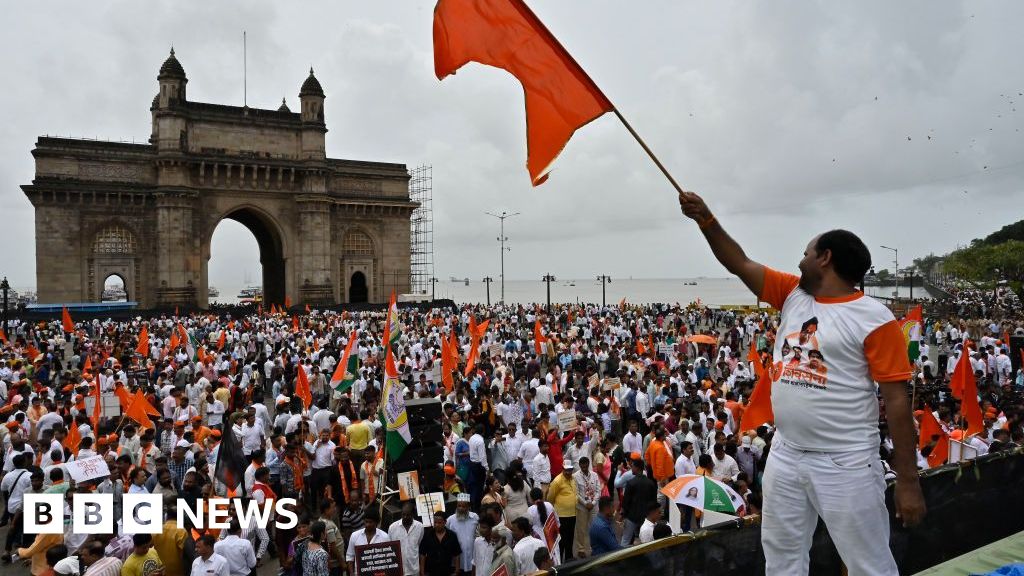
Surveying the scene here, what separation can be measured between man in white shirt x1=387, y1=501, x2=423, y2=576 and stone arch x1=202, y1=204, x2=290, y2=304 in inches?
1807

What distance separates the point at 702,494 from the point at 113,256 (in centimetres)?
4933

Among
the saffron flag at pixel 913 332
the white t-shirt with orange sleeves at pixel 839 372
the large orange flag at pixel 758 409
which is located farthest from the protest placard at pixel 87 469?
the saffron flag at pixel 913 332

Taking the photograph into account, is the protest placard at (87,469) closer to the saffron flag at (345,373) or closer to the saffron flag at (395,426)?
the saffron flag at (395,426)

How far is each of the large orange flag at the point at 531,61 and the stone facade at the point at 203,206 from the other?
47.5m

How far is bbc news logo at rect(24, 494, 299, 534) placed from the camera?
22.6 ft

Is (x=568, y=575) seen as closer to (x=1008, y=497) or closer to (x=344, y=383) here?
(x=1008, y=497)

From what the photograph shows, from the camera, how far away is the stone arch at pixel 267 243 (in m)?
48.6

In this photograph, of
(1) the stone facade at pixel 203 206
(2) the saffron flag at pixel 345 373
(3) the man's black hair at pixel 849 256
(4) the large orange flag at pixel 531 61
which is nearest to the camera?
(3) the man's black hair at pixel 849 256

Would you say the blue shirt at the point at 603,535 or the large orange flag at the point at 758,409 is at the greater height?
the large orange flag at the point at 758,409

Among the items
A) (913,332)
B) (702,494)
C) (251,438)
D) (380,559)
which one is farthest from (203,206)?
(702,494)

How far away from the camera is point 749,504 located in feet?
24.1

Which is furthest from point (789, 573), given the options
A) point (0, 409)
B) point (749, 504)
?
point (0, 409)

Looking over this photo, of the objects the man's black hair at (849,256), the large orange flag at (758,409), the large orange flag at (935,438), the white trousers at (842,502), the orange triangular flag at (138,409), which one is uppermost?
the man's black hair at (849,256)

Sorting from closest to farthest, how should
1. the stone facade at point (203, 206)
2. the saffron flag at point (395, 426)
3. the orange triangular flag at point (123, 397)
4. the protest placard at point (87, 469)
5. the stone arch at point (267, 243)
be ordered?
1. the protest placard at point (87, 469)
2. the saffron flag at point (395, 426)
3. the orange triangular flag at point (123, 397)
4. the stone facade at point (203, 206)
5. the stone arch at point (267, 243)
